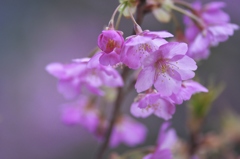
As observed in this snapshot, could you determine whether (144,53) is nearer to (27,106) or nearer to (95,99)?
(95,99)

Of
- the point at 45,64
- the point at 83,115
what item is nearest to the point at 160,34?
the point at 83,115

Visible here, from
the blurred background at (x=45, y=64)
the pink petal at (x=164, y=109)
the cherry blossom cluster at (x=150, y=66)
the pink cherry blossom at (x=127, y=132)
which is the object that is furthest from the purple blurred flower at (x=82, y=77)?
the blurred background at (x=45, y=64)

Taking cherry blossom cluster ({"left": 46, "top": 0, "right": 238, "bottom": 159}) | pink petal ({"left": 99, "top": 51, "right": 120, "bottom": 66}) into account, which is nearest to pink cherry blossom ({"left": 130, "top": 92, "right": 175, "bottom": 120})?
cherry blossom cluster ({"left": 46, "top": 0, "right": 238, "bottom": 159})

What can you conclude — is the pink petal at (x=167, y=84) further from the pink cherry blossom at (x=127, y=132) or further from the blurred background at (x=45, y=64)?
the blurred background at (x=45, y=64)

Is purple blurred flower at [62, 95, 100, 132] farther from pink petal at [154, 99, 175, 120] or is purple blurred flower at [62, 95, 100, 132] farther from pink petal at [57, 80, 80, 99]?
pink petal at [154, 99, 175, 120]

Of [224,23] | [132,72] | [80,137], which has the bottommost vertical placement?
[80,137]

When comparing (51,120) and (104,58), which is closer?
(104,58)

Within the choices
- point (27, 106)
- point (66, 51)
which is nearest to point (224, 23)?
point (27, 106)
